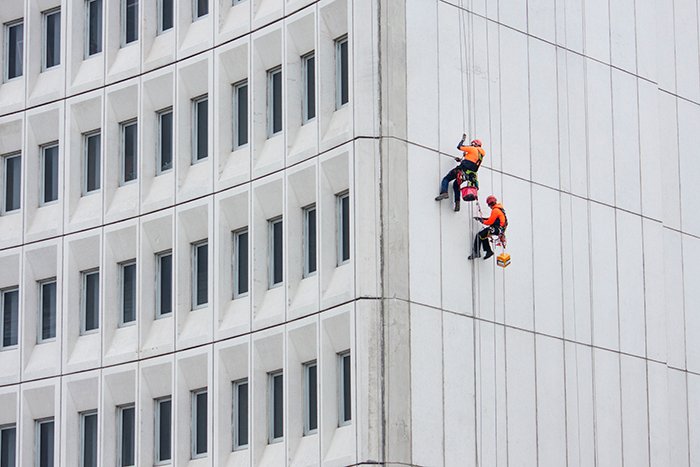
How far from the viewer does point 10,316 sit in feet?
202

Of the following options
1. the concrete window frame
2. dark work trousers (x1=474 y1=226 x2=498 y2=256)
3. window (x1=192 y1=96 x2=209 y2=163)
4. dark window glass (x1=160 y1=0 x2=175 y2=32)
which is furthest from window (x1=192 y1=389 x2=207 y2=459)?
dark window glass (x1=160 y1=0 x2=175 y2=32)

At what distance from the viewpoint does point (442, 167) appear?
5341 cm

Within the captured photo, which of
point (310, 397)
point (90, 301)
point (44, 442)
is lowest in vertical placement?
point (310, 397)

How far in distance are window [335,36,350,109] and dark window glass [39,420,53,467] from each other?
13.5 meters

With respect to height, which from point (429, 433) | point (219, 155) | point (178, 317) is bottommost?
point (429, 433)

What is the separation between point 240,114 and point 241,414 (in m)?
8.41

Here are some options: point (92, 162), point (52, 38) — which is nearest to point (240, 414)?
point (92, 162)

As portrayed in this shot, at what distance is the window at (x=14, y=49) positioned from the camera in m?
63.6

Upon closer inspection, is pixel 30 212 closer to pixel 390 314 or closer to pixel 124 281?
pixel 124 281

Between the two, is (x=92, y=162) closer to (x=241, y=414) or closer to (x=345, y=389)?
(x=241, y=414)

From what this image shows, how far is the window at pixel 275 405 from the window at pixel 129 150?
8724mm

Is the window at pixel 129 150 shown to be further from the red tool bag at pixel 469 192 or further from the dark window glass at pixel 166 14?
the red tool bag at pixel 469 192

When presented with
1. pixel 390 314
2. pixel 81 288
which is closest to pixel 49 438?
pixel 81 288

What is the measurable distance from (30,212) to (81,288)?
124 inches
